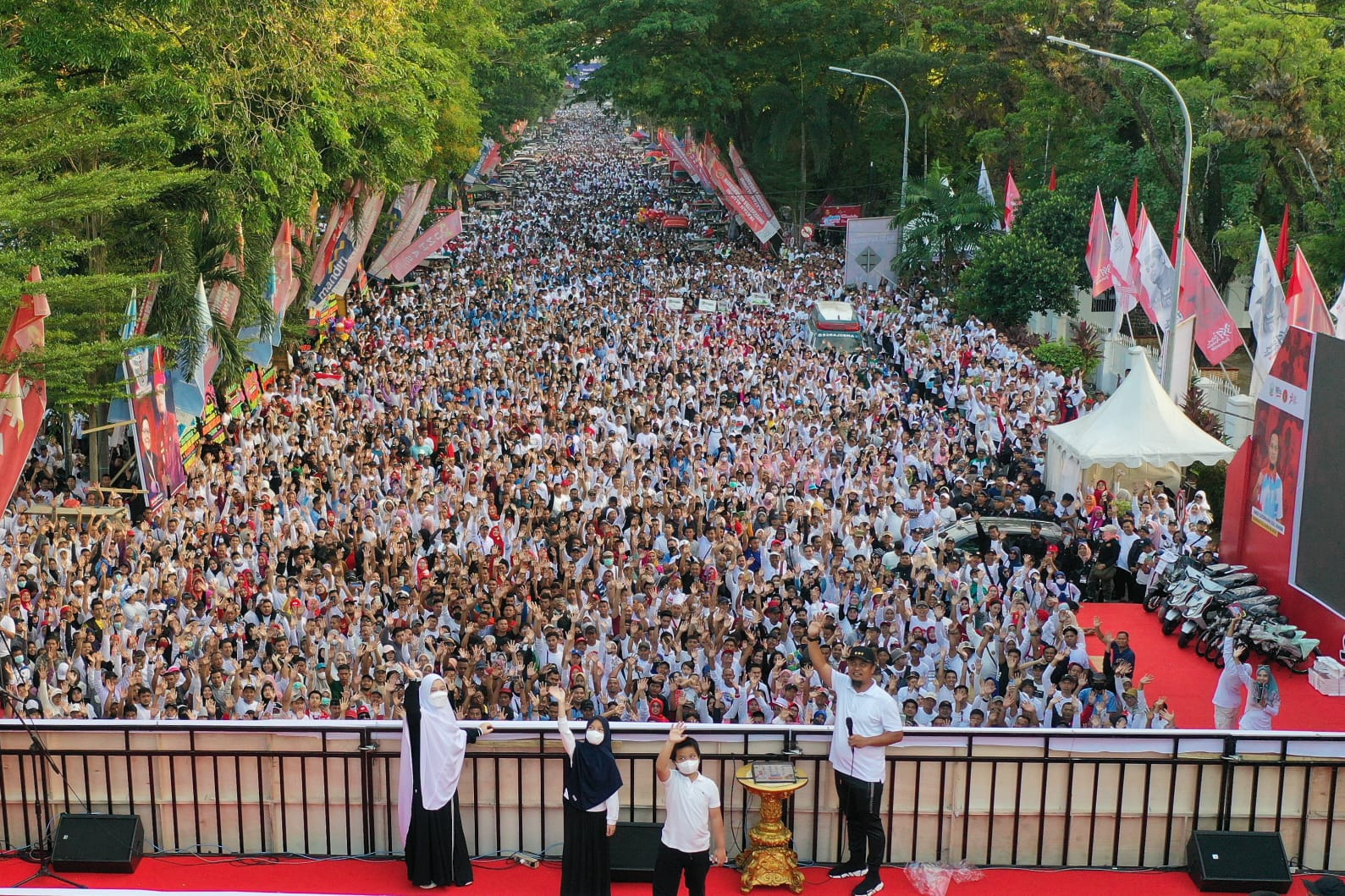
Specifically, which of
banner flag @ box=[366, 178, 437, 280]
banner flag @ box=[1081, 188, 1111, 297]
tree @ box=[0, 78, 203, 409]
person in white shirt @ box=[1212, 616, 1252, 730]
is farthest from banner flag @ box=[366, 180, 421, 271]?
person in white shirt @ box=[1212, 616, 1252, 730]

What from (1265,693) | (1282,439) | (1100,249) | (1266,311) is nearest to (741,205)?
(1100,249)

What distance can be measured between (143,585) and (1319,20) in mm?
23075

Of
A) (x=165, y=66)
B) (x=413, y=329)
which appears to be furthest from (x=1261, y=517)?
(x=413, y=329)

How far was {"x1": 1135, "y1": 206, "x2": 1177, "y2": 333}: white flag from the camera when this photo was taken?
21422mm

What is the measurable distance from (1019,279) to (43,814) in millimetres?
26253

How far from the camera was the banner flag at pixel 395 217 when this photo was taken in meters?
34.5

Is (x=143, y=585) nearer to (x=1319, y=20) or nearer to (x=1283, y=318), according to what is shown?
(x=1283, y=318)

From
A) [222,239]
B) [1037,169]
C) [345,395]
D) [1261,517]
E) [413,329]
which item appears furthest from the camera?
[1037,169]

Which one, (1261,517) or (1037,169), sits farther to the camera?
(1037,169)

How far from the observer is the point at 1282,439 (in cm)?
1428

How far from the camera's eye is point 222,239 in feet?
66.9

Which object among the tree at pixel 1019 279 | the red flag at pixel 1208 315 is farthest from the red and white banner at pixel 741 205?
the red flag at pixel 1208 315

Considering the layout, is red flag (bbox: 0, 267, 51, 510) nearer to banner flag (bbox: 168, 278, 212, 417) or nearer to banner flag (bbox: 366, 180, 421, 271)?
banner flag (bbox: 168, 278, 212, 417)

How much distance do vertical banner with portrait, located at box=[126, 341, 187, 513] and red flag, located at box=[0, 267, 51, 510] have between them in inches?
127
